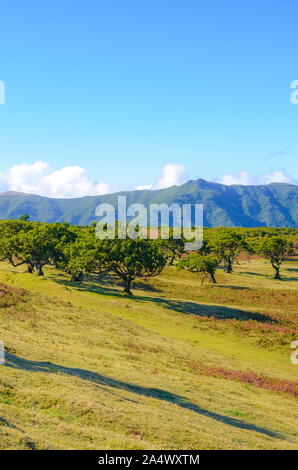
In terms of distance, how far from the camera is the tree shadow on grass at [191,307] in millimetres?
57438

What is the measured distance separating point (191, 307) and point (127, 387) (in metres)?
40.2

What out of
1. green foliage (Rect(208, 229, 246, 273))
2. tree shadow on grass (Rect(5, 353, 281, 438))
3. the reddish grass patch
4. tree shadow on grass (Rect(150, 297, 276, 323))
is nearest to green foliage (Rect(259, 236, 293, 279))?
green foliage (Rect(208, 229, 246, 273))

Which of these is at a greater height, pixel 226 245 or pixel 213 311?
pixel 226 245

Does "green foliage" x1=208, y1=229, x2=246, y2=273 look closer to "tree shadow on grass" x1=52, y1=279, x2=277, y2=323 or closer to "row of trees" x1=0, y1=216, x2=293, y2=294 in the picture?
"row of trees" x1=0, y1=216, x2=293, y2=294

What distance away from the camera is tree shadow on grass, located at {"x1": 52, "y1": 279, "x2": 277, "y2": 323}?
188ft

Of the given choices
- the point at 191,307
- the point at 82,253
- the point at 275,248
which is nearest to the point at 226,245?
the point at 275,248

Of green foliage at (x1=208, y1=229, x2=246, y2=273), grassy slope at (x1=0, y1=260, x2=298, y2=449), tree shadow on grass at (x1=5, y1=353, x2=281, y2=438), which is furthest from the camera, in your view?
green foliage at (x1=208, y1=229, x2=246, y2=273)

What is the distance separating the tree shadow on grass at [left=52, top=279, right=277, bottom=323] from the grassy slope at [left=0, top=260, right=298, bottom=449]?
0.65ft

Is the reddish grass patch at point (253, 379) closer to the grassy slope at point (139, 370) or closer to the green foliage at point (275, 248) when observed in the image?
the grassy slope at point (139, 370)

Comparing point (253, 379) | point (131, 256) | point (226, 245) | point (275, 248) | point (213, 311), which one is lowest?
point (253, 379)

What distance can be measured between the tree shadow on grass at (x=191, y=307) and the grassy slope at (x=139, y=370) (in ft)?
0.65

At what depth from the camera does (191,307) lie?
6175cm

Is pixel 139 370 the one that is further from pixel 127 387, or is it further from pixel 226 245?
pixel 226 245

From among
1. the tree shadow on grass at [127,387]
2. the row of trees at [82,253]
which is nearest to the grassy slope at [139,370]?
the tree shadow on grass at [127,387]
